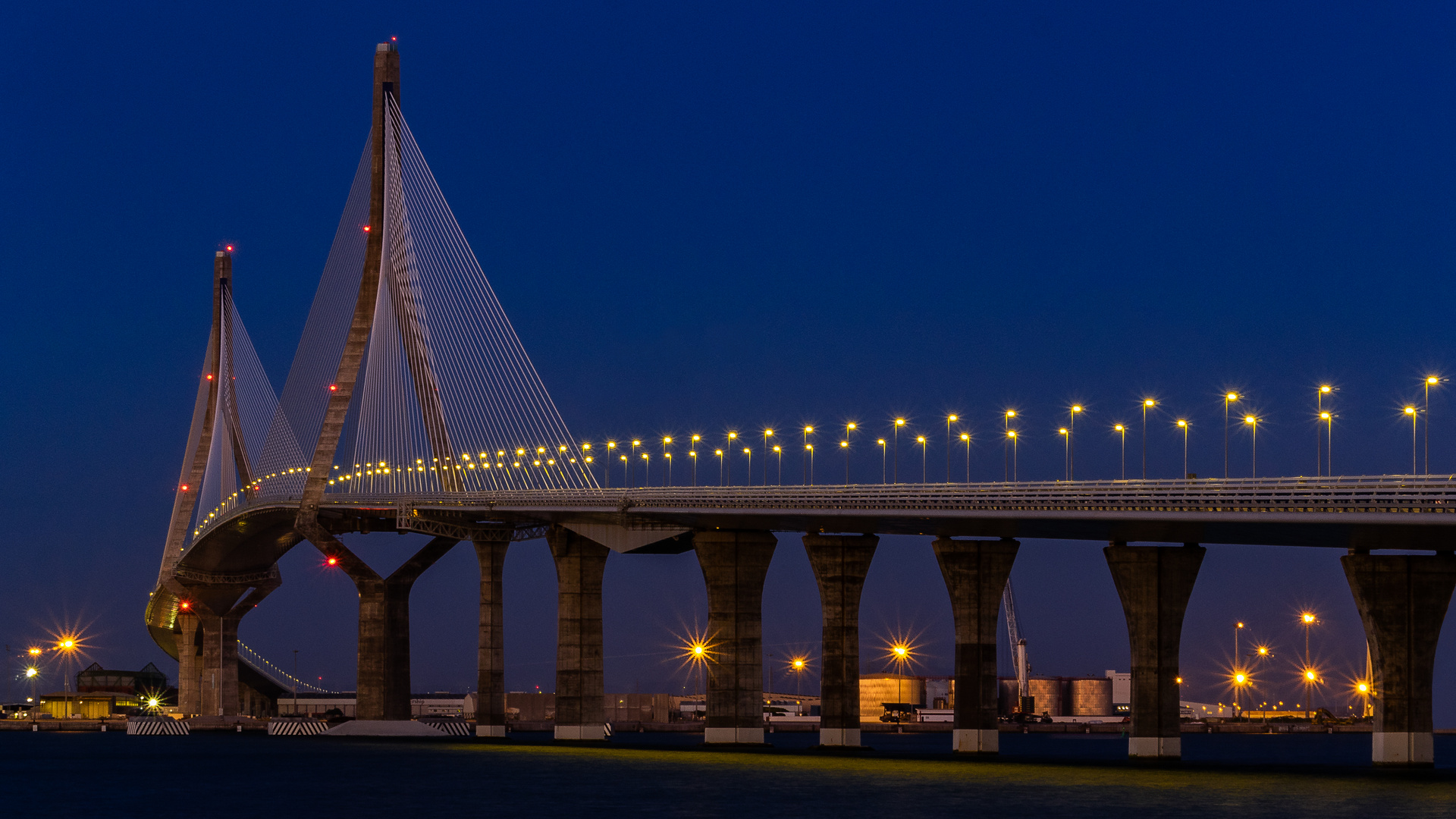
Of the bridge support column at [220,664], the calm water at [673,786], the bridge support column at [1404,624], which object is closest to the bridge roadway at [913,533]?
the bridge support column at [1404,624]

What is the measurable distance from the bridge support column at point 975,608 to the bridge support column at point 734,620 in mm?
11659

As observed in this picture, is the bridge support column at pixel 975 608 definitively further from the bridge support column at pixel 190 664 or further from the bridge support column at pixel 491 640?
the bridge support column at pixel 190 664

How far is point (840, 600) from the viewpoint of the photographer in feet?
327

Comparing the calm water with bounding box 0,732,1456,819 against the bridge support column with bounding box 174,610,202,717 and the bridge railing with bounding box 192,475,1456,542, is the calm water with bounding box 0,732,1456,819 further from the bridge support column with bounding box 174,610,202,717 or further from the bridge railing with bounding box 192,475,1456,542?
the bridge support column with bounding box 174,610,202,717

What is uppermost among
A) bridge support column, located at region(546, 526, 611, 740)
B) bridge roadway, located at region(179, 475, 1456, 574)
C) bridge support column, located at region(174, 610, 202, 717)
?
bridge roadway, located at region(179, 475, 1456, 574)

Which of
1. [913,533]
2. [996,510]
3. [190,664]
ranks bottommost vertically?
[190,664]

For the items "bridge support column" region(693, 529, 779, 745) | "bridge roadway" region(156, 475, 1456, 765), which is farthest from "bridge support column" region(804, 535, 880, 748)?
"bridge support column" region(693, 529, 779, 745)

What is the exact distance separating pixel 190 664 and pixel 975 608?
106281 millimetres

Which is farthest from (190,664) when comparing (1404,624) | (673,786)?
(1404,624)

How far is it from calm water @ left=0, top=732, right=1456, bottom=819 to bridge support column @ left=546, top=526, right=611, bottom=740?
142 inches

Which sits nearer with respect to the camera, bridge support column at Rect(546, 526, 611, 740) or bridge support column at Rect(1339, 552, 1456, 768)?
bridge support column at Rect(1339, 552, 1456, 768)

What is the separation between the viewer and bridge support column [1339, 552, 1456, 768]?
73938 mm

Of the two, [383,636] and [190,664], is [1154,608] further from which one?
[190,664]

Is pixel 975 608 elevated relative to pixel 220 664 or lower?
elevated
